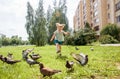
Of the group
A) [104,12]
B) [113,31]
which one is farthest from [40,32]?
[104,12]

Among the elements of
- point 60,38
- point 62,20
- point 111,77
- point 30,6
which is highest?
point 30,6

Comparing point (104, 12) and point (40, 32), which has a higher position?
point (104, 12)

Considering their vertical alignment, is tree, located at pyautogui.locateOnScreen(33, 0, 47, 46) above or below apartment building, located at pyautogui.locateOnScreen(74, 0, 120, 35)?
below

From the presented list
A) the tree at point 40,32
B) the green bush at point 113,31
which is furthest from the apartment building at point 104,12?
the tree at point 40,32

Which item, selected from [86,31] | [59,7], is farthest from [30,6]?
[86,31]

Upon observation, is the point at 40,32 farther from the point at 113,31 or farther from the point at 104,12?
the point at 104,12

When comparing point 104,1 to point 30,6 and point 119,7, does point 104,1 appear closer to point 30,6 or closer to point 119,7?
point 119,7

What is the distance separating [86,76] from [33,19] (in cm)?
5487

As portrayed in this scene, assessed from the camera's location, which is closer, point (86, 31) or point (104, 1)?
point (86, 31)

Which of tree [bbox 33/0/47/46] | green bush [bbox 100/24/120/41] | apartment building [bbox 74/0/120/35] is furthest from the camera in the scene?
apartment building [bbox 74/0/120/35]

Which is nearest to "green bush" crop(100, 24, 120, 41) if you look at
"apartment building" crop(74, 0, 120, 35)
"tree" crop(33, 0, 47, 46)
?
"apartment building" crop(74, 0, 120, 35)

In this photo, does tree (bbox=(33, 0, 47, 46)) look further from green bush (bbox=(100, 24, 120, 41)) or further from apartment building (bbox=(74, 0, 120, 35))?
apartment building (bbox=(74, 0, 120, 35))

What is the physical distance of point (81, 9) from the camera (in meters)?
97.8

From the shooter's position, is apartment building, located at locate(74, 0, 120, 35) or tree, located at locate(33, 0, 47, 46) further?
apartment building, located at locate(74, 0, 120, 35)
